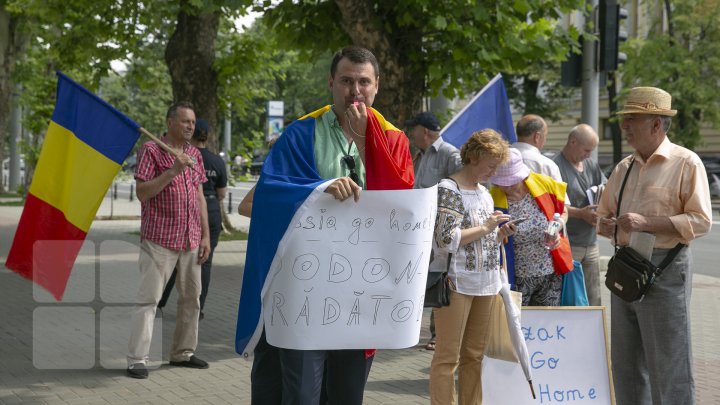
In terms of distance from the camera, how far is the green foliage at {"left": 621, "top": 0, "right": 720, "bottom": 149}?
3647cm

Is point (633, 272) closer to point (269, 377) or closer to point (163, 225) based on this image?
point (269, 377)

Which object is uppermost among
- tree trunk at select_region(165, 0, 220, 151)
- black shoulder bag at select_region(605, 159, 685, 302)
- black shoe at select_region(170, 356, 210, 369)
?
tree trunk at select_region(165, 0, 220, 151)

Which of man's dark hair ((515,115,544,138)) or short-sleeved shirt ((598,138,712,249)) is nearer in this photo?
short-sleeved shirt ((598,138,712,249))

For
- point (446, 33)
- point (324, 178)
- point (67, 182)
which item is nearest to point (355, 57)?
point (324, 178)

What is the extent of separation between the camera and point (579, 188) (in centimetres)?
740

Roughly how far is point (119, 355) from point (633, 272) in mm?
4412

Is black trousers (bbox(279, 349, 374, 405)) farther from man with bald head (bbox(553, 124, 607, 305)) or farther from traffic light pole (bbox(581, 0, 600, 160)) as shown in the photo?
traffic light pole (bbox(581, 0, 600, 160))

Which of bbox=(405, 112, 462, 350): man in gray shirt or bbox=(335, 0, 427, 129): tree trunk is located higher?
bbox=(335, 0, 427, 129): tree trunk

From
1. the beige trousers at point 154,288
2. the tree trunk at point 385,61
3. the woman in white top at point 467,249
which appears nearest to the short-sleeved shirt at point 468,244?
the woman in white top at point 467,249

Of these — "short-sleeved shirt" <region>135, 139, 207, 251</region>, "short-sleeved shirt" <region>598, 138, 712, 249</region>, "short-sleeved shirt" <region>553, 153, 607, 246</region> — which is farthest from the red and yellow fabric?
"short-sleeved shirt" <region>135, 139, 207, 251</region>

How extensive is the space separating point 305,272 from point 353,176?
0.45 meters

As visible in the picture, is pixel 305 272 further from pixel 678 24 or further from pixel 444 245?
pixel 678 24

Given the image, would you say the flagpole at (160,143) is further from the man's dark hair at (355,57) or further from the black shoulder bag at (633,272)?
the black shoulder bag at (633,272)

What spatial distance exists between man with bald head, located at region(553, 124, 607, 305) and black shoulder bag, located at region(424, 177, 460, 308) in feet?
7.02
